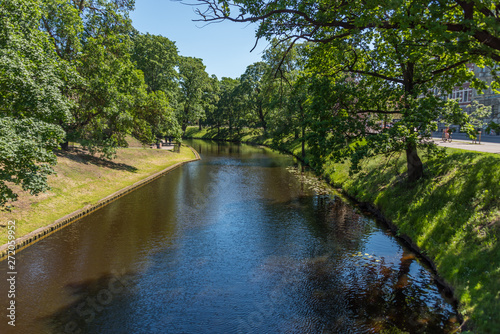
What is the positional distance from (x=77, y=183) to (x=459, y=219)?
82.0 feet

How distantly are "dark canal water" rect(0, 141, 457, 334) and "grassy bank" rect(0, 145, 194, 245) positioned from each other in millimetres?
1859

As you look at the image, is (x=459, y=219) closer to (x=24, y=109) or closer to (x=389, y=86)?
(x=389, y=86)

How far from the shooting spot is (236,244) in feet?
53.5

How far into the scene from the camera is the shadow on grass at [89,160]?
97.9 feet

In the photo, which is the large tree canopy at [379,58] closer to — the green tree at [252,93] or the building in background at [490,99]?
the building in background at [490,99]

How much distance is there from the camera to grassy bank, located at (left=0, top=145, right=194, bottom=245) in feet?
56.7

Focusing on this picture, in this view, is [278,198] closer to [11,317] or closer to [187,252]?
[187,252]

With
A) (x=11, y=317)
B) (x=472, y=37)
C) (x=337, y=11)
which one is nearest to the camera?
(x=11, y=317)

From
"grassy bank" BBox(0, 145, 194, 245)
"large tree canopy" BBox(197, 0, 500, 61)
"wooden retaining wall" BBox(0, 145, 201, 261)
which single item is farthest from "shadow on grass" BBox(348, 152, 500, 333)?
"grassy bank" BBox(0, 145, 194, 245)

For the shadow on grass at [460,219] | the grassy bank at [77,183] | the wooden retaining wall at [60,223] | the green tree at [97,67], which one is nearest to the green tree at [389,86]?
the shadow on grass at [460,219]

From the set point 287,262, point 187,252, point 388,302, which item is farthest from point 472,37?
point 187,252

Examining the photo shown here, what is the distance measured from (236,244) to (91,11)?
31924 millimetres

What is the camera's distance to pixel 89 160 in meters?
31.3

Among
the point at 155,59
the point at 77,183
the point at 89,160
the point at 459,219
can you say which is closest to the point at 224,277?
the point at 459,219
